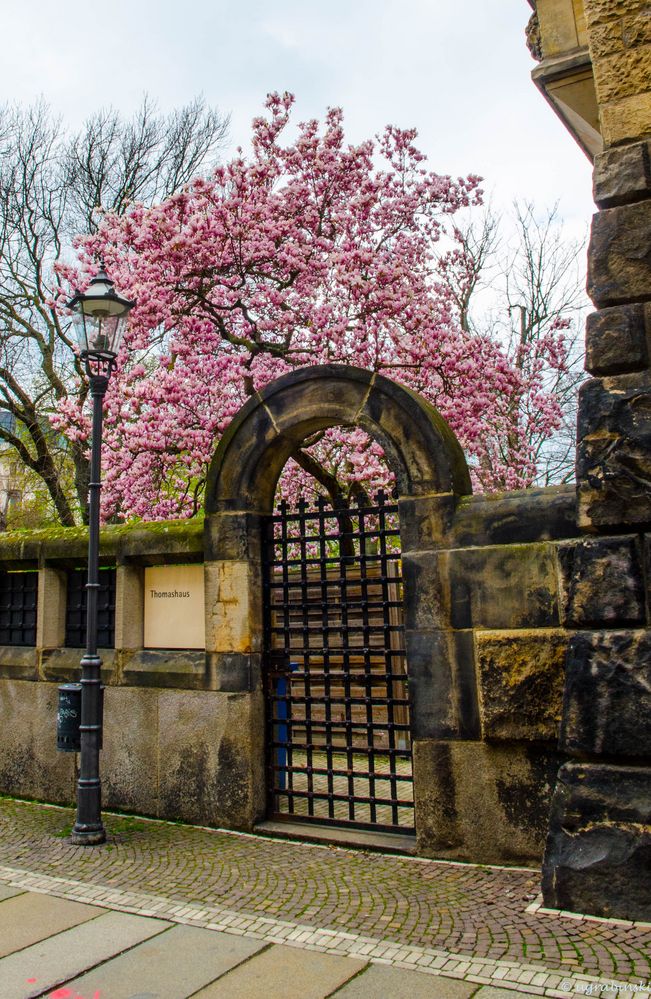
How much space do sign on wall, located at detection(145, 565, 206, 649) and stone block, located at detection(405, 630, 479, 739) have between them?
181 cm

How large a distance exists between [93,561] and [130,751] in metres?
1.58

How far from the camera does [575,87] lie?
17.3 feet

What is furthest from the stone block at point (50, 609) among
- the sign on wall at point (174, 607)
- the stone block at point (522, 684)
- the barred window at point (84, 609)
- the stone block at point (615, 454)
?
the stone block at point (615, 454)

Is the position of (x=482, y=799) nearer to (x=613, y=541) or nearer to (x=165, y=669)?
(x=613, y=541)

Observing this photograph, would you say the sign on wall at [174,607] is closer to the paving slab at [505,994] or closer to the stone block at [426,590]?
the stone block at [426,590]

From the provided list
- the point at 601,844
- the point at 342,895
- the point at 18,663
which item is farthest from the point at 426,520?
the point at 18,663

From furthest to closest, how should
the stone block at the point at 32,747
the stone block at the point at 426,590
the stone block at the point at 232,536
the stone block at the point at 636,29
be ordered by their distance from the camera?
1. the stone block at the point at 32,747
2. the stone block at the point at 232,536
3. the stone block at the point at 426,590
4. the stone block at the point at 636,29

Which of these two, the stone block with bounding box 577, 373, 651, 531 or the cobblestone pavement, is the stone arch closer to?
the stone block with bounding box 577, 373, 651, 531

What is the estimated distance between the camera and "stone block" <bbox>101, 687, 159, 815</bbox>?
231 inches

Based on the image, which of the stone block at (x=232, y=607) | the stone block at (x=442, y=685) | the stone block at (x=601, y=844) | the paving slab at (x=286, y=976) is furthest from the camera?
the stone block at (x=232, y=607)

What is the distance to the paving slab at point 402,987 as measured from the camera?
2908 millimetres

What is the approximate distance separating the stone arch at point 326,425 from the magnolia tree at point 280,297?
3.69m

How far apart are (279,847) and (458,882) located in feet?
4.33

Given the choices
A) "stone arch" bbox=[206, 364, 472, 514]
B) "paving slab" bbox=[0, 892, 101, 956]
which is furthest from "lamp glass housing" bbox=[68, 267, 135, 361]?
"paving slab" bbox=[0, 892, 101, 956]
